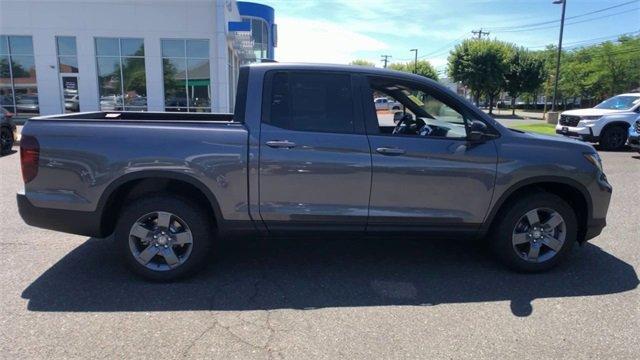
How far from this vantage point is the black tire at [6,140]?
38.8 feet

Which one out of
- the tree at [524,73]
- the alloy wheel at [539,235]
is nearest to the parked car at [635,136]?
the alloy wheel at [539,235]

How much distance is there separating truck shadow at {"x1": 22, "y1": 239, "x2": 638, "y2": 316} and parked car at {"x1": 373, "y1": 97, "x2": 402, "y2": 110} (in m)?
1.51

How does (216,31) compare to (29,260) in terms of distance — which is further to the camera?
(216,31)

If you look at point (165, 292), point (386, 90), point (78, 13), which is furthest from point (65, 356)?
point (78, 13)

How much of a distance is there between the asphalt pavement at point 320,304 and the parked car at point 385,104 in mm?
1509

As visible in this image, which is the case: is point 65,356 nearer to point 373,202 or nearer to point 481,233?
point 373,202

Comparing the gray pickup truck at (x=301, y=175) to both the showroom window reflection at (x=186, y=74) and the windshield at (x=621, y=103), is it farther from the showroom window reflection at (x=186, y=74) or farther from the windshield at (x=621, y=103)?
the showroom window reflection at (x=186, y=74)

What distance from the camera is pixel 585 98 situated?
61219mm

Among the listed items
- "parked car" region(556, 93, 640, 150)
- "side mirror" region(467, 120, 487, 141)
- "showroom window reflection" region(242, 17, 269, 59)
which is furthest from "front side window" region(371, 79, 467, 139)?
"showroom window reflection" region(242, 17, 269, 59)

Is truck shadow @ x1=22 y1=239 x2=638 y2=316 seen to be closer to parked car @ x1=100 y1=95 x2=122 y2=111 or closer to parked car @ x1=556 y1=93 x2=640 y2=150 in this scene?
parked car @ x1=556 y1=93 x2=640 y2=150

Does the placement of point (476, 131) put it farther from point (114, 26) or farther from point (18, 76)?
point (18, 76)

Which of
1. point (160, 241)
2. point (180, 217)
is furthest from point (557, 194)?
point (160, 241)

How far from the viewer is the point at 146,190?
14.0 feet

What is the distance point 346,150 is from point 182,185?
4.88ft
